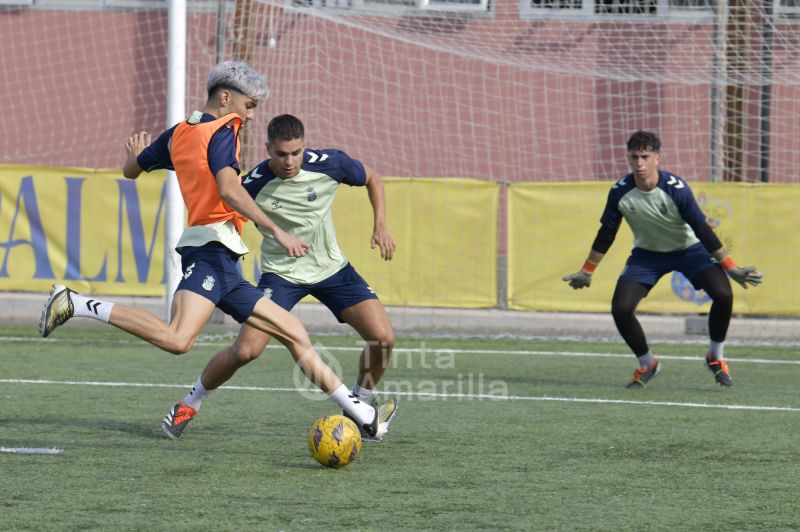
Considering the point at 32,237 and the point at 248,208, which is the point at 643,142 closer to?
the point at 248,208

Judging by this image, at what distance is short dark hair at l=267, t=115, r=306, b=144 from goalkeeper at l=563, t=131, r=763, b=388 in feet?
11.1

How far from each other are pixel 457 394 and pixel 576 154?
8862 mm

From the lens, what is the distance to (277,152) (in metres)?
7.09

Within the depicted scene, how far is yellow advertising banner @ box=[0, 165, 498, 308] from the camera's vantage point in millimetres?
13703

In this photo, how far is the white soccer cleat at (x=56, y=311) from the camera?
20.4 feet

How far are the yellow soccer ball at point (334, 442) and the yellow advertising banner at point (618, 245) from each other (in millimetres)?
7384

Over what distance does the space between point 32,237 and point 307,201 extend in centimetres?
722

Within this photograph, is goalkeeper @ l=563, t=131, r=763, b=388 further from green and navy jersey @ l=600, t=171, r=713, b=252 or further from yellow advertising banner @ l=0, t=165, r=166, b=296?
yellow advertising banner @ l=0, t=165, r=166, b=296

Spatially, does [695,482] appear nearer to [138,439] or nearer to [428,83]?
[138,439]

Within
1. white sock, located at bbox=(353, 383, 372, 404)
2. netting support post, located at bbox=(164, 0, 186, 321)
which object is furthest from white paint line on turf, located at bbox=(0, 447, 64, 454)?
netting support post, located at bbox=(164, 0, 186, 321)

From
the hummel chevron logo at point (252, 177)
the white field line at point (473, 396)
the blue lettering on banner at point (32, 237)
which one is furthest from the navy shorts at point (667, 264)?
the blue lettering on banner at point (32, 237)

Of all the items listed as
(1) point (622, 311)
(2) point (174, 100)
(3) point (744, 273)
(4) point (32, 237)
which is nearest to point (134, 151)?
(1) point (622, 311)

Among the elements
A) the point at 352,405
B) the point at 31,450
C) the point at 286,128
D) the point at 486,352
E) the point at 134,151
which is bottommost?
the point at 486,352

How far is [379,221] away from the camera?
23.9ft
